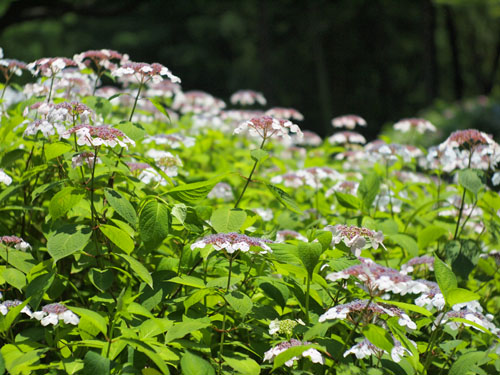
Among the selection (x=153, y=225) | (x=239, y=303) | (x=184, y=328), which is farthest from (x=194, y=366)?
(x=153, y=225)

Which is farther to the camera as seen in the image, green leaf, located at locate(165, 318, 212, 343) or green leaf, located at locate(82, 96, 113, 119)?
green leaf, located at locate(82, 96, 113, 119)

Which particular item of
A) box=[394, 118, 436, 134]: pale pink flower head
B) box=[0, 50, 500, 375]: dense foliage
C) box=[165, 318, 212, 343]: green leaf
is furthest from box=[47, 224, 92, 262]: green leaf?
box=[394, 118, 436, 134]: pale pink flower head

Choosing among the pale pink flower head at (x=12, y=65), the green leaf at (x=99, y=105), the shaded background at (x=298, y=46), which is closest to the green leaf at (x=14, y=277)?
the green leaf at (x=99, y=105)

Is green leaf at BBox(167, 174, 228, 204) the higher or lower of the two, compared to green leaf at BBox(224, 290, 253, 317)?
higher

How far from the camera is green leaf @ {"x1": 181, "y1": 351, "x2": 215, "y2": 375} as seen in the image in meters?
1.38

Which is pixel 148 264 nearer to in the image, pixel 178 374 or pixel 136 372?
pixel 178 374

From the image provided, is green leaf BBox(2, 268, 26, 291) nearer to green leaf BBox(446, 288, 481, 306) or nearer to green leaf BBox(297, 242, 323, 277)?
green leaf BBox(297, 242, 323, 277)

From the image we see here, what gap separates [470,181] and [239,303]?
1195 mm

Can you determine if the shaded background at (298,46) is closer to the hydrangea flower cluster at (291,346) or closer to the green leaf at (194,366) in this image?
the hydrangea flower cluster at (291,346)

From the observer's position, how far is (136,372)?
140cm

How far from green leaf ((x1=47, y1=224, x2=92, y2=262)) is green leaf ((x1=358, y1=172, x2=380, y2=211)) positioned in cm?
122

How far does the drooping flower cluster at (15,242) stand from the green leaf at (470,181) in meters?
1.65

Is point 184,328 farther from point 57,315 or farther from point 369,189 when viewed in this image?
point 369,189

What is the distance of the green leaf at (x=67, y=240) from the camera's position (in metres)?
1.54
